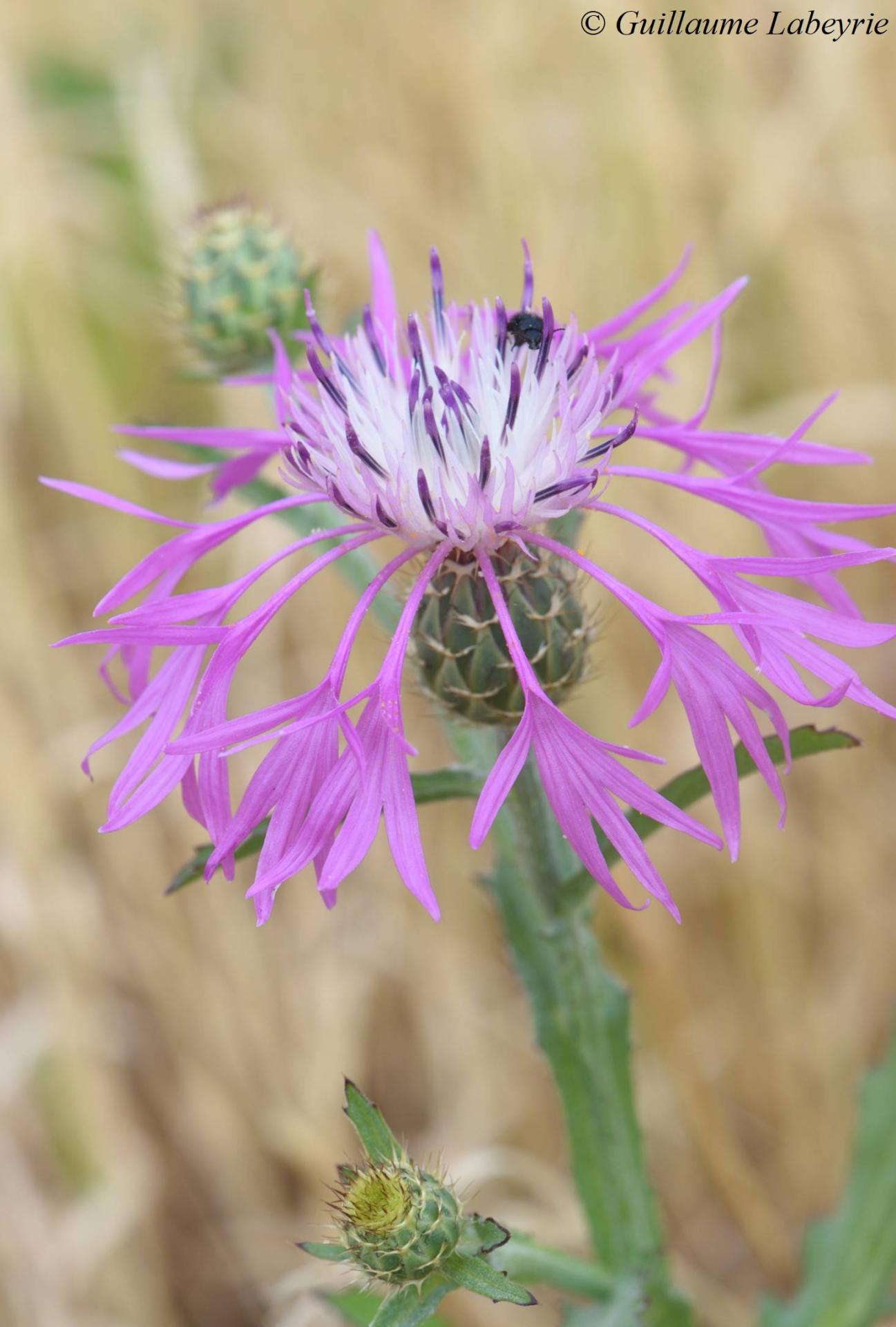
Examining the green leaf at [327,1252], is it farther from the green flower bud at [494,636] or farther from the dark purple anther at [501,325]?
the dark purple anther at [501,325]

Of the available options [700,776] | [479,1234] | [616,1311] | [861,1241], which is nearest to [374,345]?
[700,776]

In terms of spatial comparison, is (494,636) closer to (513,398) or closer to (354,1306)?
(513,398)

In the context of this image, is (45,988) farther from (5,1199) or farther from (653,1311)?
(653,1311)

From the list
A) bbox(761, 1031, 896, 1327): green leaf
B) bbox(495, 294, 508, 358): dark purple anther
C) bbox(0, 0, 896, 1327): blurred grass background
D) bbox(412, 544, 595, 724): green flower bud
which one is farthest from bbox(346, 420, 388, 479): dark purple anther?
bbox(0, 0, 896, 1327): blurred grass background

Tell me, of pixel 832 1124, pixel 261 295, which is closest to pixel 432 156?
pixel 261 295

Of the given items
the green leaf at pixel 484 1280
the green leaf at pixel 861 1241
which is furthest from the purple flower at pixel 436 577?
the green leaf at pixel 861 1241

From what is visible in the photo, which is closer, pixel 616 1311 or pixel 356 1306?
pixel 616 1311

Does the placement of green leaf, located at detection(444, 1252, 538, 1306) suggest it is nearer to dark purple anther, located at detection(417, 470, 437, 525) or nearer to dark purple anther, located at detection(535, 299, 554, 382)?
dark purple anther, located at detection(417, 470, 437, 525)
